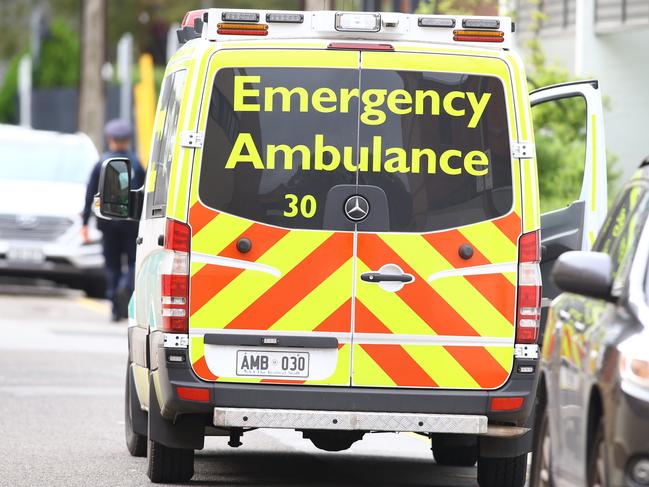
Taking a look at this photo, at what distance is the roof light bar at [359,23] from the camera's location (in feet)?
28.9

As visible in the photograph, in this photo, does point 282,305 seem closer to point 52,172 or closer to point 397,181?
point 397,181

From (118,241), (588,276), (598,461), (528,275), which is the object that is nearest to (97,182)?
(118,241)

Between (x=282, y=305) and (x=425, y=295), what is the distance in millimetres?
631

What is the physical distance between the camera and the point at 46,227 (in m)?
22.8

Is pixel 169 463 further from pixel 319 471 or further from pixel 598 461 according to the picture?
pixel 598 461

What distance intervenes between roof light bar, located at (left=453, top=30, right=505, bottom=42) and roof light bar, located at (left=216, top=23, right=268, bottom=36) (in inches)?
34.1

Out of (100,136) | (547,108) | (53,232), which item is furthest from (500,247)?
(100,136)

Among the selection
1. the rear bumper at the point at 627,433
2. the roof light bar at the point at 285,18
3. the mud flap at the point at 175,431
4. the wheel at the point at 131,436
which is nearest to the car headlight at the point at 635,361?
the rear bumper at the point at 627,433

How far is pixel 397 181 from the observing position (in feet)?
28.7

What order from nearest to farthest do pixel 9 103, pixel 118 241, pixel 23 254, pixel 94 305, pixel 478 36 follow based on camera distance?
pixel 478 36 < pixel 118 241 < pixel 23 254 < pixel 94 305 < pixel 9 103

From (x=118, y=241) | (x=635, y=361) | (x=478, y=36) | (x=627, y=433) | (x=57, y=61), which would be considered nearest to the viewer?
(x=627, y=433)

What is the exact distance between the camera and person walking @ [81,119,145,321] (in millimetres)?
19203

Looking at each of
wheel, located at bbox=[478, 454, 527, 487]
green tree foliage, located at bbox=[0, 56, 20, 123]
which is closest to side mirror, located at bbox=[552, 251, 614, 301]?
wheel, located at bbox=[478, 454, 527, 487]

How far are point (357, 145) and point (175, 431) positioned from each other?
5.20ft
